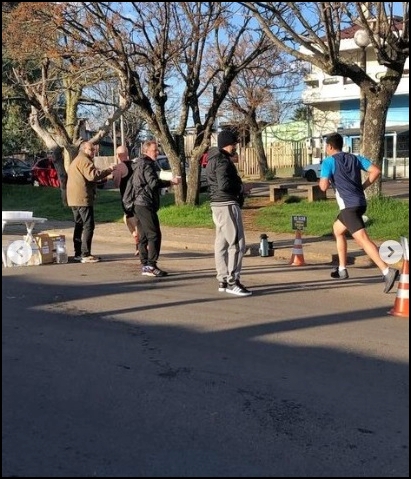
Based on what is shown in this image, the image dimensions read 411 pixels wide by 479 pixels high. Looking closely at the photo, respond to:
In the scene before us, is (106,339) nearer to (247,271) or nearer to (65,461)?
(65,461)

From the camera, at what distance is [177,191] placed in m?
18.3

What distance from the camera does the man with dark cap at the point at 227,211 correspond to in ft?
25.8

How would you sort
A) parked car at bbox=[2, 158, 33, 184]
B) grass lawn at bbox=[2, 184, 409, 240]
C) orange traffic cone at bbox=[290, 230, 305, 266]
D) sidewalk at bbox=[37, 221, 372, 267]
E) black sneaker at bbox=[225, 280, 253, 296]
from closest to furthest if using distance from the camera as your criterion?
black sneaker at bbox=[225, 280, 253, 296], orange traffic cone at bbox=[290, 230, 305, 266], sidewalk at bbox=[37, 221, 372, 267], grass lawn at bbox=[2, 184, 409, 240], parked car at bbox=[2, 158, 33, 184]

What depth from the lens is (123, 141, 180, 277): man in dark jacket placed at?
908 cm

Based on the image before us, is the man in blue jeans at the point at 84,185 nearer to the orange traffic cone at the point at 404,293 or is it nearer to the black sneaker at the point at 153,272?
the black sneaker at the point at 153,272

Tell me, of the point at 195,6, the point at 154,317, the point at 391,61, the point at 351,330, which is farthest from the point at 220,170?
the point at 195,6

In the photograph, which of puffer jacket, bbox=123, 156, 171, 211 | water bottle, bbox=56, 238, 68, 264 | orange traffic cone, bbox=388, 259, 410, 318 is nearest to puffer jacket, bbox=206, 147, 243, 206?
puffer jacket, bbox=123, 156, 171, 211

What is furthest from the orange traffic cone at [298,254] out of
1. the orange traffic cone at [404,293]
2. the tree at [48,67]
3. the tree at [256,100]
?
the tree at [256,100]

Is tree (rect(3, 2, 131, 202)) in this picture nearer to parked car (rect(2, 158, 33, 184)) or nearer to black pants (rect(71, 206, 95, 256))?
black pants (rect(71, 206, 95, 256))

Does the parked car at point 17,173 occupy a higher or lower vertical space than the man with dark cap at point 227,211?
higher

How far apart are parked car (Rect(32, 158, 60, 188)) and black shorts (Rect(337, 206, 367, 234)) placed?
28934mm

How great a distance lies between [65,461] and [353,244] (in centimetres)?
920

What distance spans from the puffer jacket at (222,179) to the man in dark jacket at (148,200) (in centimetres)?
121

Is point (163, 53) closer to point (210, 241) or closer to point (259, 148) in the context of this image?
point (210, 241)
